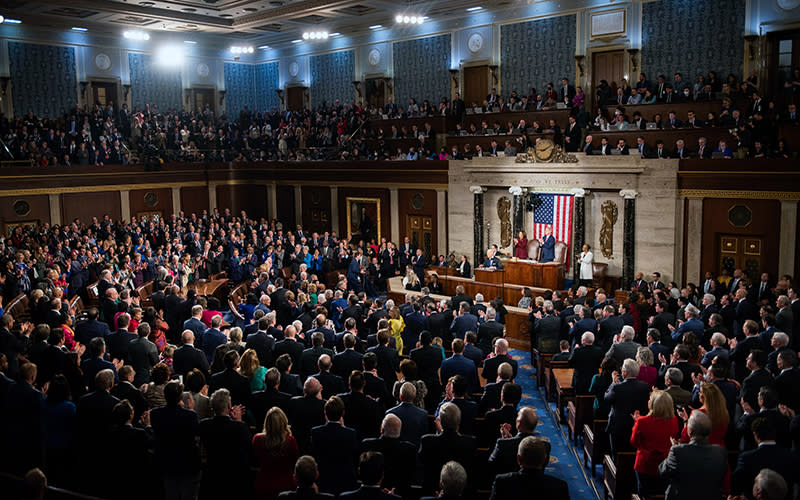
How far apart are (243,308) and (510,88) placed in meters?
15.9

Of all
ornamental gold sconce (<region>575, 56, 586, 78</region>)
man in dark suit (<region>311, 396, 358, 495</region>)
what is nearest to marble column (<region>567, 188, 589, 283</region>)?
ornamental gold sconce (<region>575, 56, 586, 78</region>)

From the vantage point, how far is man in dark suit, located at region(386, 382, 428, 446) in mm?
5945

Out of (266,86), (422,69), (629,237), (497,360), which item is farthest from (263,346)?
(266,86)

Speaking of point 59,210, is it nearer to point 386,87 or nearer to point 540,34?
→ point 386,87

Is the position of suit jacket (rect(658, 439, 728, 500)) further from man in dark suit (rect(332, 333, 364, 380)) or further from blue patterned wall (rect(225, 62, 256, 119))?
blue patterned wall (rect(225, 62, 256, 119))

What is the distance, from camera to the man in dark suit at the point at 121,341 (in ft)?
29.0

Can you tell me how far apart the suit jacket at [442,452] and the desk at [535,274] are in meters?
11.2

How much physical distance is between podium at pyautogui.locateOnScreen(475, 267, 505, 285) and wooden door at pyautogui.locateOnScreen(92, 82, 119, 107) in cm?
2105

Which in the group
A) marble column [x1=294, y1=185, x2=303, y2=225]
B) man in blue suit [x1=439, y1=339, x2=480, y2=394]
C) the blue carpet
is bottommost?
the blue carpet

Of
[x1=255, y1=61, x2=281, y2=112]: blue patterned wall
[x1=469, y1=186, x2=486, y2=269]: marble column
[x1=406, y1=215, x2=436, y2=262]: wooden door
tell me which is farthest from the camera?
[x1=255, y1=61, x2=281, y2=112]: blue patterned wall

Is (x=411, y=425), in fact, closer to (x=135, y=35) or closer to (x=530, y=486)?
(x=530, y=486)

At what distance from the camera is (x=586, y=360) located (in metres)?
8.50

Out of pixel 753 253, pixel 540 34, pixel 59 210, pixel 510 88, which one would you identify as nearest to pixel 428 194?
pixel 510 88

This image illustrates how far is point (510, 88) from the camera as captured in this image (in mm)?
24609
